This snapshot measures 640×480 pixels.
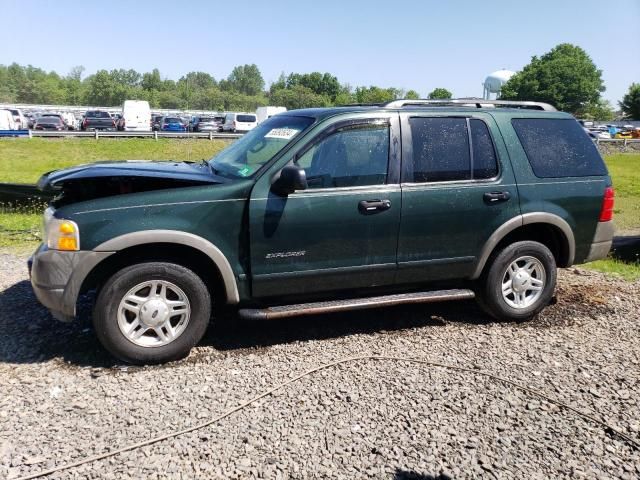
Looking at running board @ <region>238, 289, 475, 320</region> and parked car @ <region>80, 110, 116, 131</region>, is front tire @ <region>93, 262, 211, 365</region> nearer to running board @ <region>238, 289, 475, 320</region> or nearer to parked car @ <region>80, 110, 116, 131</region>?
running board @ <region>238, 289, 475, 320</region>

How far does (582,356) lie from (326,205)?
7.88ft

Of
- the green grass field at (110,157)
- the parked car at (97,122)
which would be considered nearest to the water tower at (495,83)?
the green grass field at (110,157)

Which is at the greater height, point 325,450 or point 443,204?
point 443,204

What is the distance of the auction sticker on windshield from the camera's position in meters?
4.45

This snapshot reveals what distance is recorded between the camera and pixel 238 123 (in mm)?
38812

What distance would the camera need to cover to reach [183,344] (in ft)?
13.5

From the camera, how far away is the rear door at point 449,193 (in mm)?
4539

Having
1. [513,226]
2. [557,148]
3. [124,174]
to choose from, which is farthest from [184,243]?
[557,148]

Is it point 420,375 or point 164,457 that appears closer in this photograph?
point 164,457

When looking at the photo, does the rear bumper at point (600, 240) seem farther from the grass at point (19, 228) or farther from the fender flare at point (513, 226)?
the grass at point (19, 228)

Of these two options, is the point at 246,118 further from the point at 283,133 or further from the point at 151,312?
the point at 151,312

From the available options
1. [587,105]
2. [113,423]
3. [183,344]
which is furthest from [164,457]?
[587,105]

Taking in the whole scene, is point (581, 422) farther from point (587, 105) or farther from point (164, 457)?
point (587, 105)

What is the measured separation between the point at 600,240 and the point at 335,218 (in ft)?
9.02
